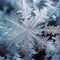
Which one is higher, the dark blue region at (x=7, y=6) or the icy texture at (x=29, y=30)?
the dark blue region at (x=7, y=6)

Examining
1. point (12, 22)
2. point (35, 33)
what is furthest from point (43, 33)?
point (12, 22)

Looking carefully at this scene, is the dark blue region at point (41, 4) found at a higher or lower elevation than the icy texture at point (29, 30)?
higher

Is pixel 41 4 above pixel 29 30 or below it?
above

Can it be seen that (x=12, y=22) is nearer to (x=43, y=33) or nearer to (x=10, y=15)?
(x=10, y=15)

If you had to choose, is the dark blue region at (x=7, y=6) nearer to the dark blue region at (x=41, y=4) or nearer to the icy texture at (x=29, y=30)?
the icy texture at (x=29, y=30)

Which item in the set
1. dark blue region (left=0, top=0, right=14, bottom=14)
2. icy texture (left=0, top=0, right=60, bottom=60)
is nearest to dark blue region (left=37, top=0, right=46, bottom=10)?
icy texture (left=0, top=0, right=60, bottom=60)

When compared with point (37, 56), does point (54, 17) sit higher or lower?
higher

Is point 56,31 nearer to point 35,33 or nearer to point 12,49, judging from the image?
point 35,33

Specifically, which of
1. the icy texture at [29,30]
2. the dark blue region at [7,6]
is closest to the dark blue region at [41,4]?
the icy texture at [29,30]
